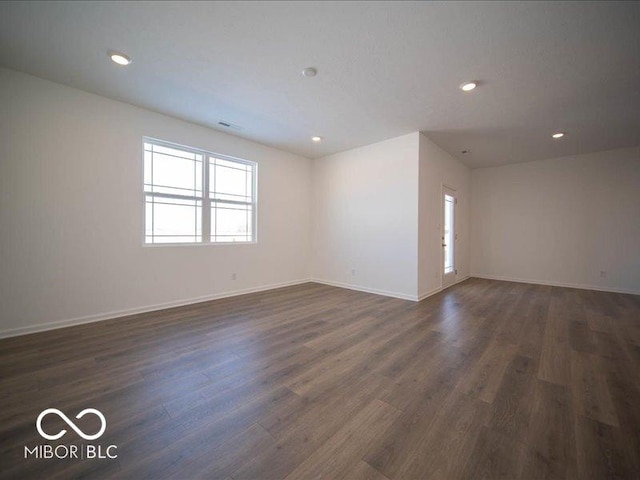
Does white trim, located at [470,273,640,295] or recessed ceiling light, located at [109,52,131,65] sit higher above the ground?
recessed ceiling light, located at [109,52,131,65]

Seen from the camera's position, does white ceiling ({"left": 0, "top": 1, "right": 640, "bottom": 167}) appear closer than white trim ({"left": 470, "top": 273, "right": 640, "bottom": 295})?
Yes

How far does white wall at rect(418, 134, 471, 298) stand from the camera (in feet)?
14.6

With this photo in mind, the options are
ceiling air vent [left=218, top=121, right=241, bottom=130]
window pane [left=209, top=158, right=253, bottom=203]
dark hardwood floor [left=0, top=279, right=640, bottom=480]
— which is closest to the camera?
dark hardwood floor [left=0, top=279, right=640, bottom=480]

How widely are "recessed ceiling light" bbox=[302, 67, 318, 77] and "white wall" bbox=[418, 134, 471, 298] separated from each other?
2450mm

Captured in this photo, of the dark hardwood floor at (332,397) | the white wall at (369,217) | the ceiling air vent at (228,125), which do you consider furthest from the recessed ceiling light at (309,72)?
the dark hardwood floor at (332,397)

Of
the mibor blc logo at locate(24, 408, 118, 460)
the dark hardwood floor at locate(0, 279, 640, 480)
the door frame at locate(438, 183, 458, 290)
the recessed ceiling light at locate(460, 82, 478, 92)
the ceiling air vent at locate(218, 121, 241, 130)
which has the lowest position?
Answer: the mibor blc logo at locate(24, 408, 118, 460)

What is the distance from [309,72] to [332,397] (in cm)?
309

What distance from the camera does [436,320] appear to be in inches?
134

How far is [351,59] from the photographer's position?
8.20ft

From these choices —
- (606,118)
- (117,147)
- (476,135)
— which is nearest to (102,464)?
(117,147)

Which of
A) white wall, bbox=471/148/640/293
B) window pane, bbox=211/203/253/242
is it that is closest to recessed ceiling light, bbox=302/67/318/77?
window pane, bbox=211/203/253/242

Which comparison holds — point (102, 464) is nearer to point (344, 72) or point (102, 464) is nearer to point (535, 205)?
point (344, 72)

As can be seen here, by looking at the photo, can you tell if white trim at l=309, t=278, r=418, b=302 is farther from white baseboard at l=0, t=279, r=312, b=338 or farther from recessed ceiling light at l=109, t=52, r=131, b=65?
recessed ceiling light at l=109, t=52, r=131, b=65

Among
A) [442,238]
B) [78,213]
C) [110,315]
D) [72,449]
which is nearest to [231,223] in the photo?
[78,213]
